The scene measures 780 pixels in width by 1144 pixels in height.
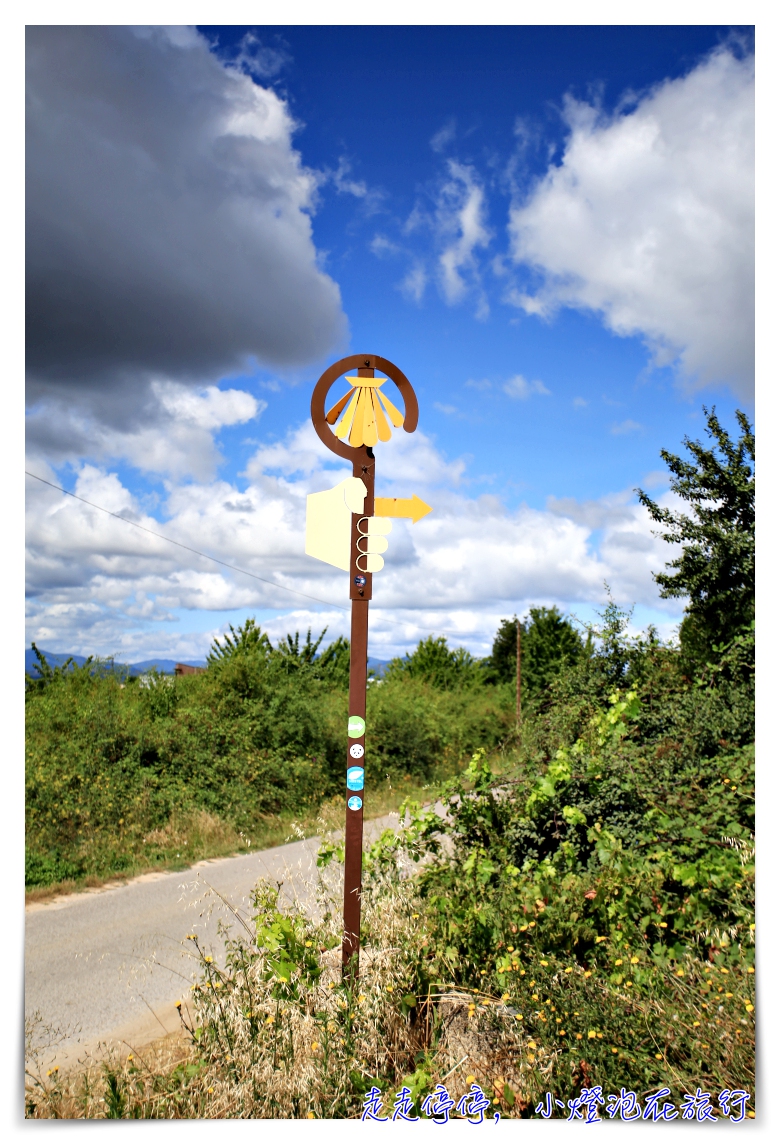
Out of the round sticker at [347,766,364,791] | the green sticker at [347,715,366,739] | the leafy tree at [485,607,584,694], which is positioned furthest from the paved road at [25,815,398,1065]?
the leafy tree at [485,607,584,694]

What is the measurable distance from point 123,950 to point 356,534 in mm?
3529

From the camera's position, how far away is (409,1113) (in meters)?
2.21

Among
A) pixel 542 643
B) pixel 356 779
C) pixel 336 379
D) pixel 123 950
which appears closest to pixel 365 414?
pixel 336 379

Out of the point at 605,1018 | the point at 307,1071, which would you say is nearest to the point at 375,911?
the point at 307,1071

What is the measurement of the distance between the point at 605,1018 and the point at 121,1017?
2.53 m

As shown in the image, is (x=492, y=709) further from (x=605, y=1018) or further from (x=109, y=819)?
(x=605, y=1018)

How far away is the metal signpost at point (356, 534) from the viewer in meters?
2.76

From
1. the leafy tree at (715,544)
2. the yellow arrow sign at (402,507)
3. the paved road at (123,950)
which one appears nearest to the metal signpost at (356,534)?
the yellow arrow sign at (402,507)

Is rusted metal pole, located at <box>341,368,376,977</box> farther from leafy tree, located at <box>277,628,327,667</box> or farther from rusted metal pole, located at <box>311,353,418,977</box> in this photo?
leafy tree, located at <box>277,628,327,667</box>

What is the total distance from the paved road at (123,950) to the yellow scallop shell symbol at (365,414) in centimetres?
199

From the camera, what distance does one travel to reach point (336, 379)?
9.48 feet

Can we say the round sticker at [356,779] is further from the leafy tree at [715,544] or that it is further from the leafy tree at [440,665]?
the leafy tree at [440,665]

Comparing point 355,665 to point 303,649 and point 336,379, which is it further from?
point 303,649

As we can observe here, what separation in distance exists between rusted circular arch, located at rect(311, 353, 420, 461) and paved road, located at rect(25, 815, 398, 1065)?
192 centimetres
